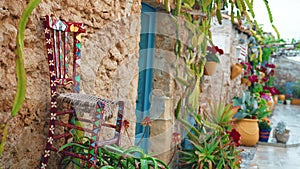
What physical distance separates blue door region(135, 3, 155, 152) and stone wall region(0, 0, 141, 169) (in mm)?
568

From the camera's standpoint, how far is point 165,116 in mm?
3145

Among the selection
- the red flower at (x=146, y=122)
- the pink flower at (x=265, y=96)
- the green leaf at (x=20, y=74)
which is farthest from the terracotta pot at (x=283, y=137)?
the green leaf at (x=20, y=74)

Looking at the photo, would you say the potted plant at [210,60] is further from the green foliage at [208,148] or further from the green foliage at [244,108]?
the green foliage at [244,108]

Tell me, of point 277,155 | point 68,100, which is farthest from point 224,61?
point 68,100

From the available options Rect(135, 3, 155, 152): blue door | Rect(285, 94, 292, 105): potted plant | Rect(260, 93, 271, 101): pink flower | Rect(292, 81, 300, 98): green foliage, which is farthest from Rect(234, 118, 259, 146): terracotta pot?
Rect(292, 81, 300, 98): green foliage

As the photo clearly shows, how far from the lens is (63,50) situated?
5.39 ft

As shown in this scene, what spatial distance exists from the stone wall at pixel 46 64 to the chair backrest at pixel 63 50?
0.05m

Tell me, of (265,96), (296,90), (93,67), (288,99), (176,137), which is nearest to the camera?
(93,67)

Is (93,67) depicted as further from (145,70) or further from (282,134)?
(282,134)

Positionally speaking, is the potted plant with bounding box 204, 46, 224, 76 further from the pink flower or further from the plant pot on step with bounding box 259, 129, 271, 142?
the pink flower

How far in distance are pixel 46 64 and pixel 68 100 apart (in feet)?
0.70

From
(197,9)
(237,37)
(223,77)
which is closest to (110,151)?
(197,9)

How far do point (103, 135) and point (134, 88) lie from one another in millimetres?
448

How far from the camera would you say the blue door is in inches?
116
